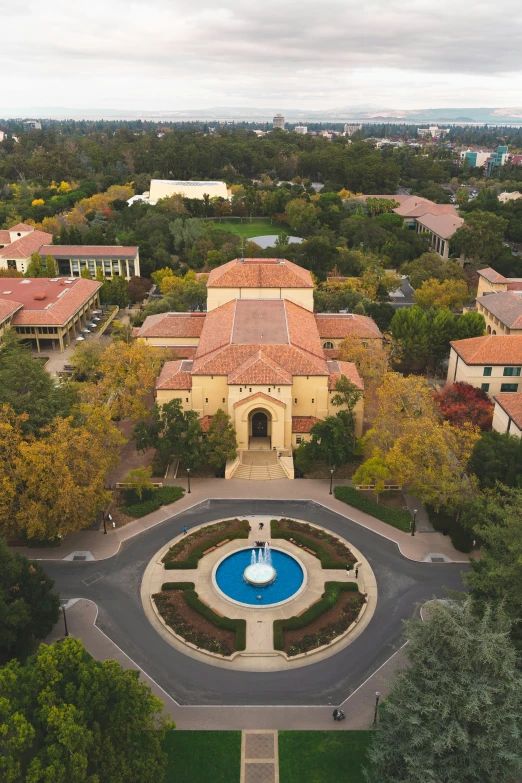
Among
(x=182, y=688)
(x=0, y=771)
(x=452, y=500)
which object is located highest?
(x=0, y=771)

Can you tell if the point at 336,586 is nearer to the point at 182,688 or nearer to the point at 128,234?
the point at 182,688

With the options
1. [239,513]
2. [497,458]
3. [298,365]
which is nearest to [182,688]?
[239,513]

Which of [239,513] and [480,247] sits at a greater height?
[480,247]

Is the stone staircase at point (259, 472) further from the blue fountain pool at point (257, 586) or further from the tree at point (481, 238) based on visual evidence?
the tree at point (481, 238)

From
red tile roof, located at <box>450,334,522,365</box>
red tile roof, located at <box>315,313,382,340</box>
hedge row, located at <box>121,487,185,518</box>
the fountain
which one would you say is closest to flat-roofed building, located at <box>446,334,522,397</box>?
red tile roof, located at <box>450,334,522,365</box>

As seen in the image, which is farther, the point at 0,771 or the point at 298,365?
the point at 298,365

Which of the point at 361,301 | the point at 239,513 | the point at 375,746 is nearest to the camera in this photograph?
the point at 375,746

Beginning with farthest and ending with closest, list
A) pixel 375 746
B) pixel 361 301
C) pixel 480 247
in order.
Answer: pixel 480 247
pixel 361 301
pixel 375 746
